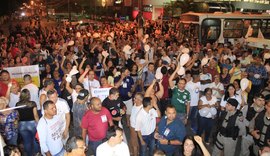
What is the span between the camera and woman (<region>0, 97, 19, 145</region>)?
588 centimetres

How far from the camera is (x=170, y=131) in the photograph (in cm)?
576

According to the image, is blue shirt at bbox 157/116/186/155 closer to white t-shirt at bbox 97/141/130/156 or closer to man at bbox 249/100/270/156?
white t-shirt at bbox 97/141/130/156

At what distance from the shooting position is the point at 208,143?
7.86m

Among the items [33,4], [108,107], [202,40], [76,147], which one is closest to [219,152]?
[108,107]

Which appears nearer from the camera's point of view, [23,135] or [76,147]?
[76,147]

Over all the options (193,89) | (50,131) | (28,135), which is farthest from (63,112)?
(193,89)

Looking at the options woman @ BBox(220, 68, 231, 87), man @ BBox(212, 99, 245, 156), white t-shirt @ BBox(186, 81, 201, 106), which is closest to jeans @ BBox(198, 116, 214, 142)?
white t-shirt @ BBox(186, 81, 201, 106)

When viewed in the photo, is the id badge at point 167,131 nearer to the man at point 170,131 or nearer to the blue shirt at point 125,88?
the man at point 170,131

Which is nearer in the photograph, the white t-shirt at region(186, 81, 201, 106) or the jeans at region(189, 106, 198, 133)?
the white t-shirt at region(186, 81, 201, 106)

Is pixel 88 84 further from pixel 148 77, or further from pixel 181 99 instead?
pixel 181 99

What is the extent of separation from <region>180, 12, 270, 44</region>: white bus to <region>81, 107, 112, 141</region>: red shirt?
47.5 ft

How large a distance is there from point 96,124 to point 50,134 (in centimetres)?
85

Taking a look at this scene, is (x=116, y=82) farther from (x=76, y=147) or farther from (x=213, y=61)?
(x=76, y=147)

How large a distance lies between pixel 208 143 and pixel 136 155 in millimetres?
1967
